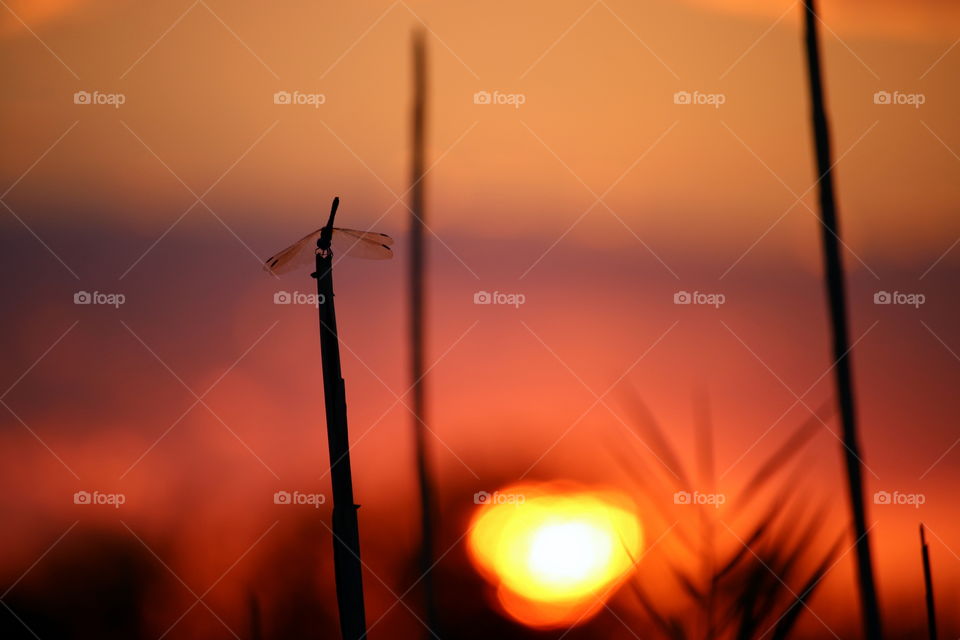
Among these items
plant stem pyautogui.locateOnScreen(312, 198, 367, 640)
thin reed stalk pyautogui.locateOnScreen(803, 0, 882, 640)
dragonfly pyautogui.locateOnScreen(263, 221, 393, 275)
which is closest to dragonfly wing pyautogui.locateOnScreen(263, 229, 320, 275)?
dragonfly pyautogui.locateOnScreen(263, 221, 393, 275)

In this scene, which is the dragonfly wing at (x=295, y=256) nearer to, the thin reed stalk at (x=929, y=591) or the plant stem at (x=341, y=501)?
the plant stem at (x=341, y=501)

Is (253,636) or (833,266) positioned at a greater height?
(833,266)

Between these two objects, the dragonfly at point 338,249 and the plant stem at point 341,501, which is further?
the dragonfly at point 338,249

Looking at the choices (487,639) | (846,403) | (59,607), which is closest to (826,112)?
(846,403)

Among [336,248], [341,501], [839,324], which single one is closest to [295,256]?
[336,248]

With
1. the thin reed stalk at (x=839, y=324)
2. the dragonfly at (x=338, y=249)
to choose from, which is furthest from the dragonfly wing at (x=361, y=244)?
the thin reed stalk at (x=839, y=324)

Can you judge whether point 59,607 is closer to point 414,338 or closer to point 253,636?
point 253,636
